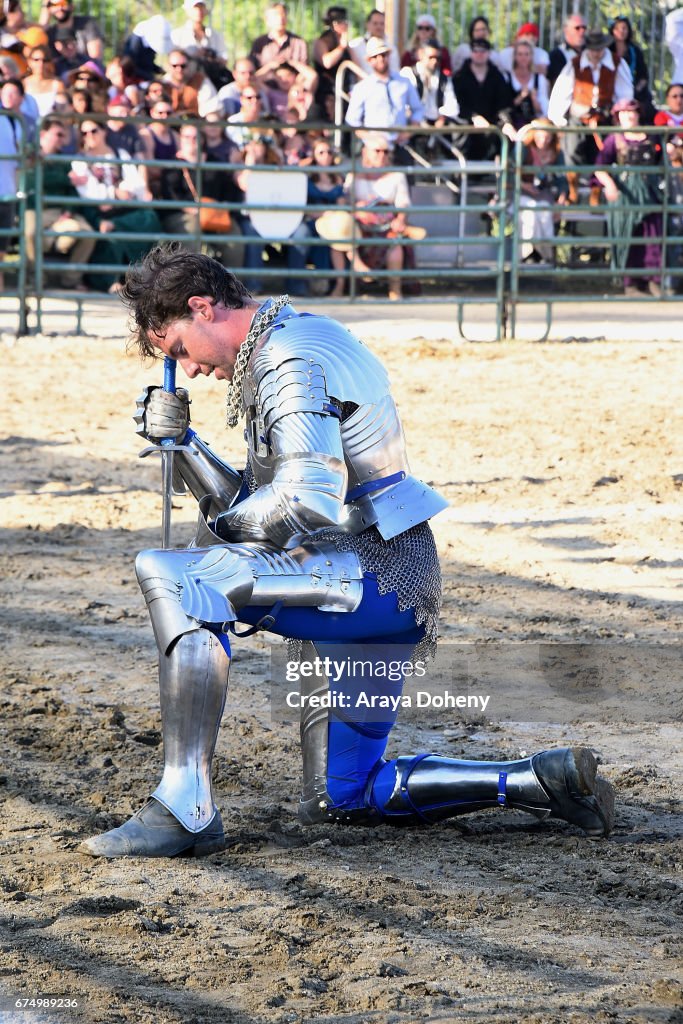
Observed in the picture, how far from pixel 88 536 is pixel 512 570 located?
1842 millimetres

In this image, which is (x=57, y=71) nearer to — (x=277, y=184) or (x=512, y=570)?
(x=277, y=184)

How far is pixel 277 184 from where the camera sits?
11.5 metres

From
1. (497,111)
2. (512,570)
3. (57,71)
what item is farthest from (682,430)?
(57,71)

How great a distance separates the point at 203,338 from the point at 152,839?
119 centimetres

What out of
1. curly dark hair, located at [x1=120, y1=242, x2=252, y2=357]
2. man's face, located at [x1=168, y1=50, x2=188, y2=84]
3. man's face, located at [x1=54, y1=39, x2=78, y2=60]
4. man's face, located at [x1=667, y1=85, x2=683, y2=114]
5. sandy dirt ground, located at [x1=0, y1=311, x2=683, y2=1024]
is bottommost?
sandy dirt ground, located at [x1=0, y1=311, x2=683, y2=1024]

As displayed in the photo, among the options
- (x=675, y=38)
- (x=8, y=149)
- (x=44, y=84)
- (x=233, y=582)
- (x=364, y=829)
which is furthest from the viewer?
(x=675, y=38)

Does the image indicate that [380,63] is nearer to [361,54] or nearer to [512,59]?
[361,54]

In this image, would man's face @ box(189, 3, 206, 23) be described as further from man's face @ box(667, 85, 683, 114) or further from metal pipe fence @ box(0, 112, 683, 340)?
man's face @ box(667, 85, 683, 114)

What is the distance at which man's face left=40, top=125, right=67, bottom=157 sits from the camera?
37.7 ft

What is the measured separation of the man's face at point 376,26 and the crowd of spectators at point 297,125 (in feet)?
0.04

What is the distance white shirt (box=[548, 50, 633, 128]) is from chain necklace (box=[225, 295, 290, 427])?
10434mm

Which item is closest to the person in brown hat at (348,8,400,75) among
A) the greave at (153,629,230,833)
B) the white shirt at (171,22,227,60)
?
the white shirt at (171,22,227,60)

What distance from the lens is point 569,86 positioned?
45.2 feet

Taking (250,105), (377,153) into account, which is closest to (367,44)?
(250,105)
